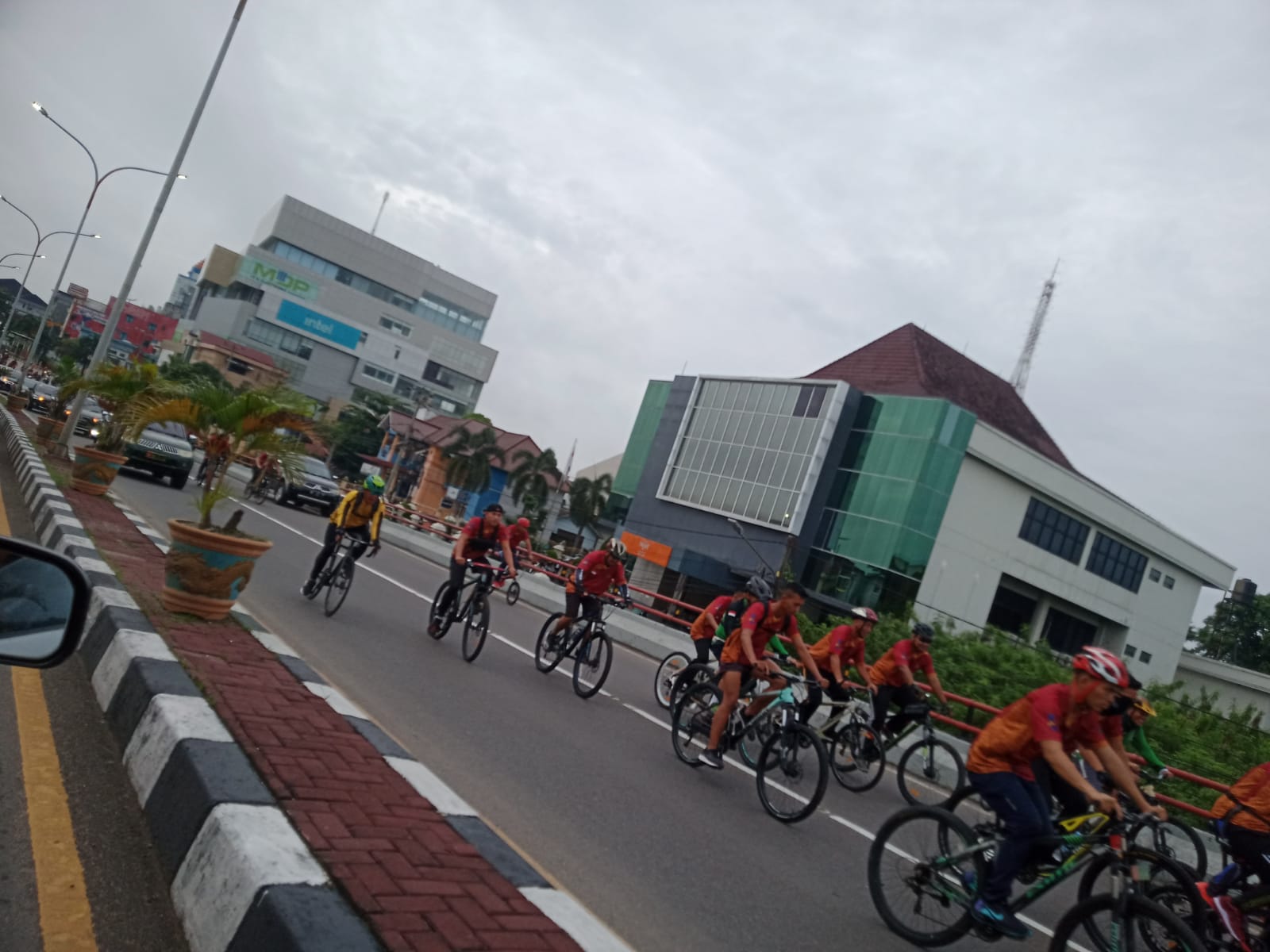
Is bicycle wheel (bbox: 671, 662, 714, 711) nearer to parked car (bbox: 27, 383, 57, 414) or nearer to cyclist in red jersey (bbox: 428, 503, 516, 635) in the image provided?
cyclist in red jersey (bbox: 428, 503, 516, 635)

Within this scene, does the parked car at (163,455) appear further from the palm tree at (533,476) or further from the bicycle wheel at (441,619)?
the palm tree at (533,476)

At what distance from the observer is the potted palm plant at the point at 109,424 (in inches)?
569

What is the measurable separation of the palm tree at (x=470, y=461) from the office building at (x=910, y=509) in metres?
13.8

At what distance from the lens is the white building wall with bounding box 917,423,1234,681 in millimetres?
42094

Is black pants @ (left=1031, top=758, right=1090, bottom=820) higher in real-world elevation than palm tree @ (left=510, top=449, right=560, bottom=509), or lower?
lower

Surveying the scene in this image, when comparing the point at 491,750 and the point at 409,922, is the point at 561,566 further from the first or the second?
the point at 409,922

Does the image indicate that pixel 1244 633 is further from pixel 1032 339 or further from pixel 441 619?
pixel 441 619

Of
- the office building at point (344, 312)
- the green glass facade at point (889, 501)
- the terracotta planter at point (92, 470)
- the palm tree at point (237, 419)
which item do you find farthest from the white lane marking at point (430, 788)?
the office building at point (344, 312)

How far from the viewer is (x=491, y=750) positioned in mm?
7000

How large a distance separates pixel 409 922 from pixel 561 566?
2240 cm

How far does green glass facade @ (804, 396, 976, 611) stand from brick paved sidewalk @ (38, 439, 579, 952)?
122 ft

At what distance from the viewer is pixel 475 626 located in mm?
10805

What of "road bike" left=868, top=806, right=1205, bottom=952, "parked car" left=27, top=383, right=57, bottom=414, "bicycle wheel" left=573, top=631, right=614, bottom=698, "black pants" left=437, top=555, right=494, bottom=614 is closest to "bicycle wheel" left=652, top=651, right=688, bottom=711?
"bicycle wheel" left=573, top=631, right=614, bottom=698

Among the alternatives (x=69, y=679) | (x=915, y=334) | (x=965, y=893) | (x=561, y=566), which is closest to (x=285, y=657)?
(x=69, y=679)
